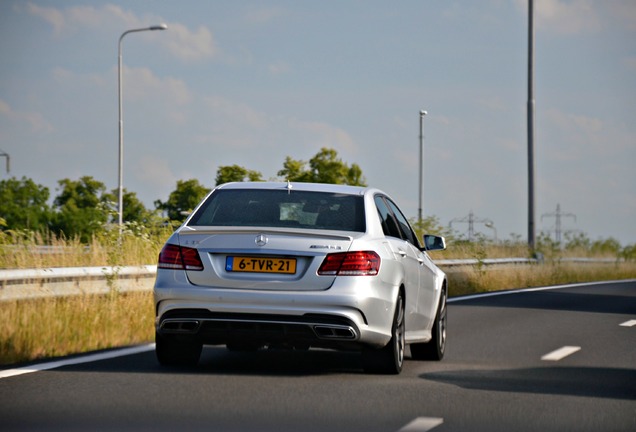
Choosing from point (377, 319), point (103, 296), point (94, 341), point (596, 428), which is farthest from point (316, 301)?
point (103, 296)

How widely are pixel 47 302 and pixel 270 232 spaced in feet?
12.9

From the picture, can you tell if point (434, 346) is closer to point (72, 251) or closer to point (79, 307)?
point (79, 307)

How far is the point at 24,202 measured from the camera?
95.6 meters

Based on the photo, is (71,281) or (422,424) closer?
(422,424)

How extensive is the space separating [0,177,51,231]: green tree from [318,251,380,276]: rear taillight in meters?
76.7

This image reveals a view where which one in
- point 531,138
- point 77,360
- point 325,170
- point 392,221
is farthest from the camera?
point 325,170

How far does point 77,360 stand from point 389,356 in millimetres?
2625

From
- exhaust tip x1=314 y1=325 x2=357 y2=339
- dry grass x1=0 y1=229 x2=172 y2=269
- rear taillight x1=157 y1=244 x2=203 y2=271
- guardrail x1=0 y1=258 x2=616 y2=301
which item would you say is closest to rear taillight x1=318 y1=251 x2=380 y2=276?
exhaust tip x1=314 y1=325 x2=357 y2=339

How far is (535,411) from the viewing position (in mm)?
8617

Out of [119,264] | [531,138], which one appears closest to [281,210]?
[119,264]

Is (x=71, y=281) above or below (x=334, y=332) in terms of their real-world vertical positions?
above

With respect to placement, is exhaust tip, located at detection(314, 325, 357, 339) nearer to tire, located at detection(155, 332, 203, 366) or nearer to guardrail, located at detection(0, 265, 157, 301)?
tire, located at detection(155, 332, 203, 366)

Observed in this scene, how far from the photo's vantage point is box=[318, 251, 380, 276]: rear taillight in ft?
32.7

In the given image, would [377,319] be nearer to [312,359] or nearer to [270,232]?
[270,232]
